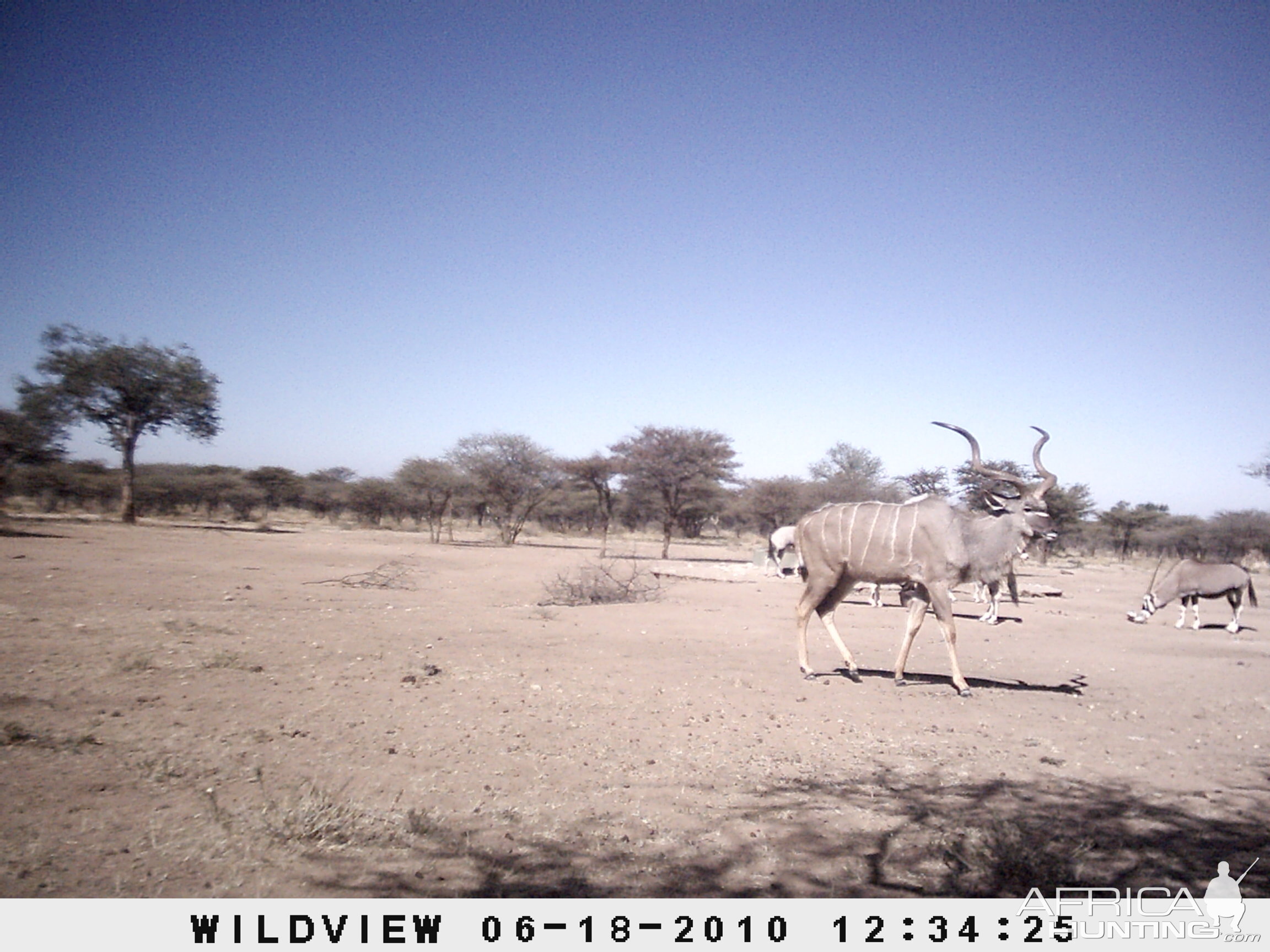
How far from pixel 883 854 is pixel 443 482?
35.8m

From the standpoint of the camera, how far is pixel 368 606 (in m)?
11.6

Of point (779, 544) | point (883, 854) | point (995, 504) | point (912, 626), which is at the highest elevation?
point (995, 504)

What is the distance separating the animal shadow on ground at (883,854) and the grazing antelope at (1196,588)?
13.6 metres

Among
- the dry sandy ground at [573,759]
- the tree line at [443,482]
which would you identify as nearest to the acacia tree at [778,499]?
the tree line at [443,482]

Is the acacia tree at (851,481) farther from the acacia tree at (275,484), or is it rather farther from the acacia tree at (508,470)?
the acacia tree at (275,484)

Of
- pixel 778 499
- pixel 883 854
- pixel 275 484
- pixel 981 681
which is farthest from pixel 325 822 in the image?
pixel 275 484

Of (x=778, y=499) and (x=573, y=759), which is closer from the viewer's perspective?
(x=573, y=759)

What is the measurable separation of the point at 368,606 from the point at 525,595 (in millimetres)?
3765

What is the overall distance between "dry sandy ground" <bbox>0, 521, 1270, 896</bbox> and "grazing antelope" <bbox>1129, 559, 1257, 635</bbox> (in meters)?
5.26

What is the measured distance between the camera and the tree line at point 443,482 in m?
28.2

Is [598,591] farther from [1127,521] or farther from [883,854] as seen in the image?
[1127,521]

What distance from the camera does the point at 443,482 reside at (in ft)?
123

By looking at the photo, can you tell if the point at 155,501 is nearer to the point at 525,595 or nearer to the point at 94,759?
the point at 525,595

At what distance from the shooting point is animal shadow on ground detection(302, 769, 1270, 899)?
321cm
